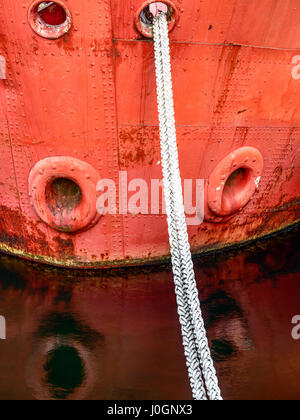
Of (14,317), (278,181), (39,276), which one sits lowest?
(14,317)

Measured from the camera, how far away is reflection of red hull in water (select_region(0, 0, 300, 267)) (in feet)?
11.8

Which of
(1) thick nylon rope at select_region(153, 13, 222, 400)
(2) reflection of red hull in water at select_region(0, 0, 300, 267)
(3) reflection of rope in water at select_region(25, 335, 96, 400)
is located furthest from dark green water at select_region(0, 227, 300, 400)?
(1) thick nylon rope at select_region(153, 13, 222, 400)

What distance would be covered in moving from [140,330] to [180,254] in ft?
5.20

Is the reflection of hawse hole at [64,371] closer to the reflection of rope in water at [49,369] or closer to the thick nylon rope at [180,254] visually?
the reflection of rope in water at [49,369]

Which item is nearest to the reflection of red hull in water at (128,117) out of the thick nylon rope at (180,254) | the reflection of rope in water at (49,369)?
→ the thick nylon rope at (180,254)

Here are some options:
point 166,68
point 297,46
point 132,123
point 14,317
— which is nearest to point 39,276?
point 14,317

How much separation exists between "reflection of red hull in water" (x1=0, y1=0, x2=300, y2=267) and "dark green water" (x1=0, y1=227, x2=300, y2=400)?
0.92ft

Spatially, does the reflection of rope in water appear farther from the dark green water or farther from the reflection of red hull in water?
the reflection of red hull in water

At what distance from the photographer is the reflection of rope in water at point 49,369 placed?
3443 mm

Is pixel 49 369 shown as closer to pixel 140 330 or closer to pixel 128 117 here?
pixel 140 330

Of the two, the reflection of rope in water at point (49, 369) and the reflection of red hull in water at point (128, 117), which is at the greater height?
the reflection of red hull in water at point (128, 117)

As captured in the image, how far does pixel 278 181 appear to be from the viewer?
197 inches

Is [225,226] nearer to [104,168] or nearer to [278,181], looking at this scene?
[278,181]

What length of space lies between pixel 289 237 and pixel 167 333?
246 centimetres
